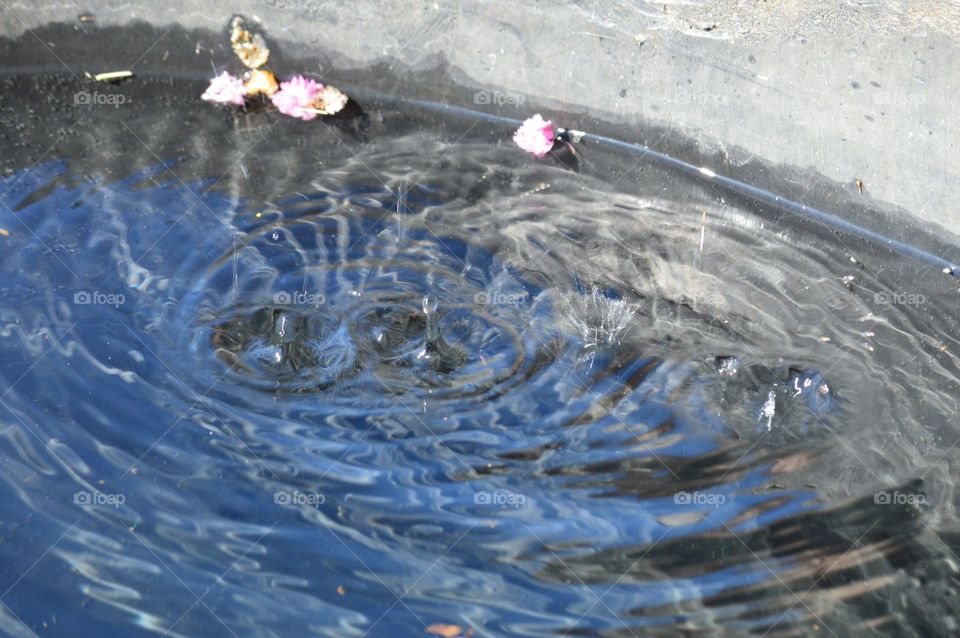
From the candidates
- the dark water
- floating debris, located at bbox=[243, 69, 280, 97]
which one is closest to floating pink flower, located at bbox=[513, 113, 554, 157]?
the dark water

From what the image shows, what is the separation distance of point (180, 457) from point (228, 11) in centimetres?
266

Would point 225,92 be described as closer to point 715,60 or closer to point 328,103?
point 328,103

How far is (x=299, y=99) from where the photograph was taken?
513cm

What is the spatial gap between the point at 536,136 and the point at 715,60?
0.90 m

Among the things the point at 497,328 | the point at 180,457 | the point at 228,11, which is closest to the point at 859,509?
the point at 497,328

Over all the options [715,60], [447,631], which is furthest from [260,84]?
[447,631]

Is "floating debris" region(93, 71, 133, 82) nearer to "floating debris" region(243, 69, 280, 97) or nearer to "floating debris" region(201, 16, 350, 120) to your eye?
"floating debris" region(201, 16, 350, 120)

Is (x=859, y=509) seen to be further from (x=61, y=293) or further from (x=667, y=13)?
(x=61, y=293)

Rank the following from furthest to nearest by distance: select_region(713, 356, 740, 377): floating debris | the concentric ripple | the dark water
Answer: select_region(713, 356, 740, 377): floating debris < the concentric ripple < the dark water

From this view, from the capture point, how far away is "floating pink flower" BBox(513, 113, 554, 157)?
5.05m

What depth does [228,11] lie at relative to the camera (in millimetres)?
5219

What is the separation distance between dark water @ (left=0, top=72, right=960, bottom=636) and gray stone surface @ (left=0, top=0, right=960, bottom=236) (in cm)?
→ 29

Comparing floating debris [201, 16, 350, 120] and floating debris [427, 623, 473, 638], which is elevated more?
floating debris [201, 16, 350, 120]

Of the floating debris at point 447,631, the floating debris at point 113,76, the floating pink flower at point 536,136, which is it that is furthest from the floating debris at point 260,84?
the floating debris at point 447,631
